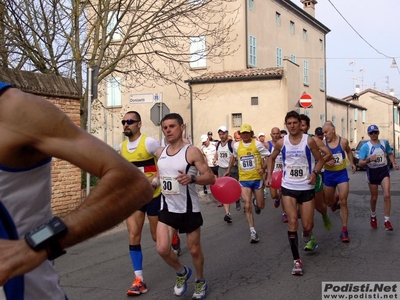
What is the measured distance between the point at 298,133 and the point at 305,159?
15.2 inches

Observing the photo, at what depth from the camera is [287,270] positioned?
7.18m

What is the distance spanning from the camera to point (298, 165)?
25.2 ft

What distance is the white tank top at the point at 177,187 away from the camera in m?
6.08

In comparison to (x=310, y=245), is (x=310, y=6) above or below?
above

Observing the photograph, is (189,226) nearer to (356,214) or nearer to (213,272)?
(213,272)

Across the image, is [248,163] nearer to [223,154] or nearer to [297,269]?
[297,269]

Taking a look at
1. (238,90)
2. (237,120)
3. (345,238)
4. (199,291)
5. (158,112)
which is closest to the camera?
(199,291)

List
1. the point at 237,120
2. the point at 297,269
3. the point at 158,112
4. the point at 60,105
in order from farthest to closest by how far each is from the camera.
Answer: the point at 237,120
the point at 158,112
the point at 60,105
the point at 297,269

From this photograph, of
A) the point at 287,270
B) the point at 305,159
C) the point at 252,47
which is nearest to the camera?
the point at 287,270

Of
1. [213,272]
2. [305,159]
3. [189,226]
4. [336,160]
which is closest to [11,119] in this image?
[189,226]

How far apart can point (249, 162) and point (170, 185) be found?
14.4 ft

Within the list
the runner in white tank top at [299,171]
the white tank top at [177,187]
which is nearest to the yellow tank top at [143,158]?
the white tank top at [177,187]

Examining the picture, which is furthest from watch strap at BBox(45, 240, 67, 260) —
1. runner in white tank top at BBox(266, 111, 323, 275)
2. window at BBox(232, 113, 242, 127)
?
window at BBox(232, 113, 242, 127)

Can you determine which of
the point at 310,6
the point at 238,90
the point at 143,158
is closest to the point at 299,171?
the point at 143,158
